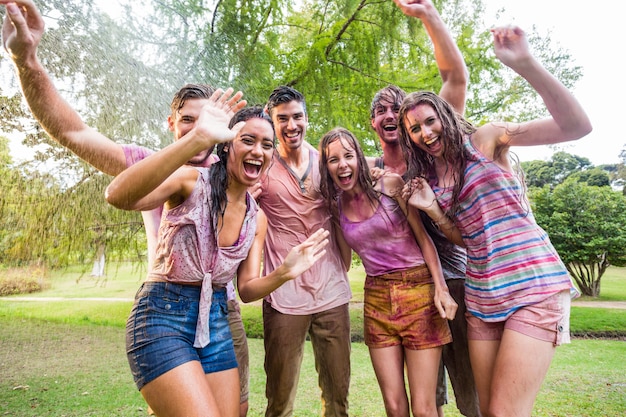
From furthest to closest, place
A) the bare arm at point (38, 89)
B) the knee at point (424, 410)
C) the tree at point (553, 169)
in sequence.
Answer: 1. the tree at point (553, 169)
2. the knee at point (424, 410)
3. the bare arm at point (38, 89)

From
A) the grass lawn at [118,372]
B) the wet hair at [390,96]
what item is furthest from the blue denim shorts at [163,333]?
the grass lawn at [118,372]

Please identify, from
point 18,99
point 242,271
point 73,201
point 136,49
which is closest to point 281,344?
point 242,271

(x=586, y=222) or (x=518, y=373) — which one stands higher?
(x=586, y=222)

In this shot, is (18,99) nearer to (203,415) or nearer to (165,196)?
(165,196)

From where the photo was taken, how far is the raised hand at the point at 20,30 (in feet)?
5.67

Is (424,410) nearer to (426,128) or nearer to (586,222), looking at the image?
(426,128)

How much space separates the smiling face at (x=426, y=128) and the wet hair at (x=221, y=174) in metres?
0.83

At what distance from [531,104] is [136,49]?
409 inches

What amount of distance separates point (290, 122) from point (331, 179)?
20.7 inches

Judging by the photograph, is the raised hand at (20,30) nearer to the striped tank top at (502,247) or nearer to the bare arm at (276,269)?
the bare arm at (276,269)

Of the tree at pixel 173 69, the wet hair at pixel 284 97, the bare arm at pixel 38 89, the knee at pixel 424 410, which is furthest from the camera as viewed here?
the tree at pixel 173 69

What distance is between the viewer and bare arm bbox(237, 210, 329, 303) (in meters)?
2.14

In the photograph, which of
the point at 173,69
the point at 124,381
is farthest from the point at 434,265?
the point at 124,381

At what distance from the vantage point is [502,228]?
2209 millimetres
